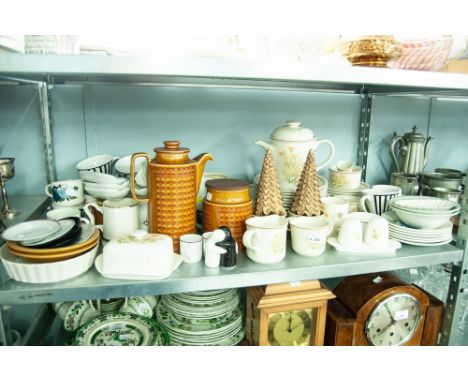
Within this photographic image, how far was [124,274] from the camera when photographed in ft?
2.49

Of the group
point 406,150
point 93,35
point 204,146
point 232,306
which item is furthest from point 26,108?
point 406,150

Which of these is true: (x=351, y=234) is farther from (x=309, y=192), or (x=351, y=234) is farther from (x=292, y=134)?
(x=292, y=134)

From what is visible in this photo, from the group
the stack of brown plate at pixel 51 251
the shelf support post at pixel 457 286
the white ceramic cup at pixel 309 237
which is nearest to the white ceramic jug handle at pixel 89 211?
the stack of brown plate at pixel 51 251

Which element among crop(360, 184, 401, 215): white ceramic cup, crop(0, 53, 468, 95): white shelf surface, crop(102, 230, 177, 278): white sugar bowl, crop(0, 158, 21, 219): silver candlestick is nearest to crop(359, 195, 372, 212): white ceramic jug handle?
crop(360, 184, 401, 215): white ceramic cup

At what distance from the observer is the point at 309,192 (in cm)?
93

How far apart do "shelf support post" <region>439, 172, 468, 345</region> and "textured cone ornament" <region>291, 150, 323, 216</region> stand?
0.38 m

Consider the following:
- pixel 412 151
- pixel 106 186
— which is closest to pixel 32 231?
pixel 106 186

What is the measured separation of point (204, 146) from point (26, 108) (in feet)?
1.86

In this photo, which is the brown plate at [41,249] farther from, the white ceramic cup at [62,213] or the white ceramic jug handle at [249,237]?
the white ceramic jug handle at [249,237]

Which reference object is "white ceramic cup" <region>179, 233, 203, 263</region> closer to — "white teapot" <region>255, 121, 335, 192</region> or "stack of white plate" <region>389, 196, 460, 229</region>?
"white teapot" <region>255, 121, 335, 192</region>

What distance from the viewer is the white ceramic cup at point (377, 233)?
0.92 m

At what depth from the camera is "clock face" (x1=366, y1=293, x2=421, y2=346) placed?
100 cm

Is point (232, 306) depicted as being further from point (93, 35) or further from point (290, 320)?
point (93, 35)

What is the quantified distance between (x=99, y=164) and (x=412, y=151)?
3.47 ft
